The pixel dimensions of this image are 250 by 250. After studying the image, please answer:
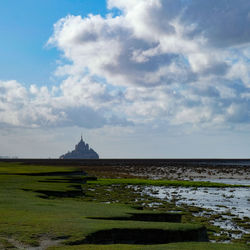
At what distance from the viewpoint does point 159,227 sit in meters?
14.8

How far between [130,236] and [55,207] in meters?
6.76

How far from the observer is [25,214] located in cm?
1630

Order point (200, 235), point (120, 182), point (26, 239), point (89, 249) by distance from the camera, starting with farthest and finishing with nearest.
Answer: point (120, 182)
point (200, 235)
point (26, 239)
point (89, 249)

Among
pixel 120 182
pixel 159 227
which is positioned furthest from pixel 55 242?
pixel 120 182

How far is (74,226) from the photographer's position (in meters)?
13.8

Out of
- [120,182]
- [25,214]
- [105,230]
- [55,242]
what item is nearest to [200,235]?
[105,230]

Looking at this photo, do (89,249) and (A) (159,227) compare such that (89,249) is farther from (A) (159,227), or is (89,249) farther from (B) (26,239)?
(A) (159,227)

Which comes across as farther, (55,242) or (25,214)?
(25,214)

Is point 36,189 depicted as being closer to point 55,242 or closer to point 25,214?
point 25,214

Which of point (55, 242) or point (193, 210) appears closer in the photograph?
point (55, 242)

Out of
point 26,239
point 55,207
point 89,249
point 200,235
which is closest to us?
point 89,249

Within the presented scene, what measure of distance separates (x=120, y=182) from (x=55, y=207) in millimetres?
36556

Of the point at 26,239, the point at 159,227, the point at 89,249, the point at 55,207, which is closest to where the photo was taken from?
the point at 89,249

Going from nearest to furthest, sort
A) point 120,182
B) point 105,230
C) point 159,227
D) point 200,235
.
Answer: point 105,230, point 159,227, point 200,235, point 120,182
